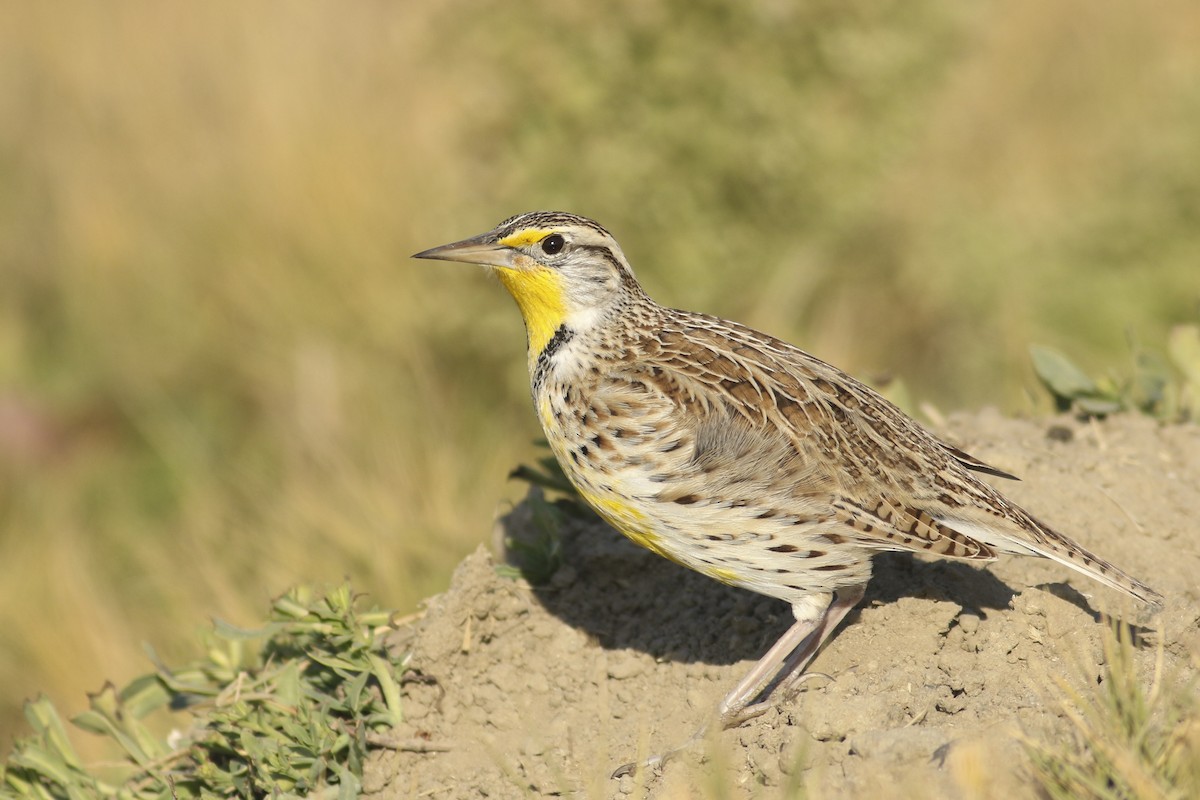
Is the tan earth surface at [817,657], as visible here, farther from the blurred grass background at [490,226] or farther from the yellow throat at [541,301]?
the blurred grass background at [490,226]

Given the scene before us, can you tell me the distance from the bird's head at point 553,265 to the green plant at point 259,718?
38.4 inches

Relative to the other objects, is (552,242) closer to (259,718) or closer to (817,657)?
(817,657)

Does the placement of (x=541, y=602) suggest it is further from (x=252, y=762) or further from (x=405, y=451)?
(x=405, y=451)

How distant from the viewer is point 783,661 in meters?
3.96

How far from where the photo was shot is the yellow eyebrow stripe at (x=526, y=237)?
419 cm

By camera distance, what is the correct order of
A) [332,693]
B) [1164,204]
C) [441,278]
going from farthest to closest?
[441,278] → [1164,204] → [332,693]

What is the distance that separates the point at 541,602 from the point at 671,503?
2.75 feet

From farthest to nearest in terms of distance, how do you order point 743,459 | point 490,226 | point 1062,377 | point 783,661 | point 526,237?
point 490,226, point 1062,377, point 526,237, point 783,661, point 743,459

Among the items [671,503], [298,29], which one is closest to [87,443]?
[298,29]

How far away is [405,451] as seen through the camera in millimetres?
6672

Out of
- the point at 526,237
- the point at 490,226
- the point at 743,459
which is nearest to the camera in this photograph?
the point at 743,459

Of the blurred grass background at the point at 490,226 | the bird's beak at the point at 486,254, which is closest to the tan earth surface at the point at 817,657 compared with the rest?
the bird's beak at the point at 486,254

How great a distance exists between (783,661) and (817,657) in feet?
0.37

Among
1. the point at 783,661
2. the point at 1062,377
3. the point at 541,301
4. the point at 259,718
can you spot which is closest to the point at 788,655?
the point at 783,661
